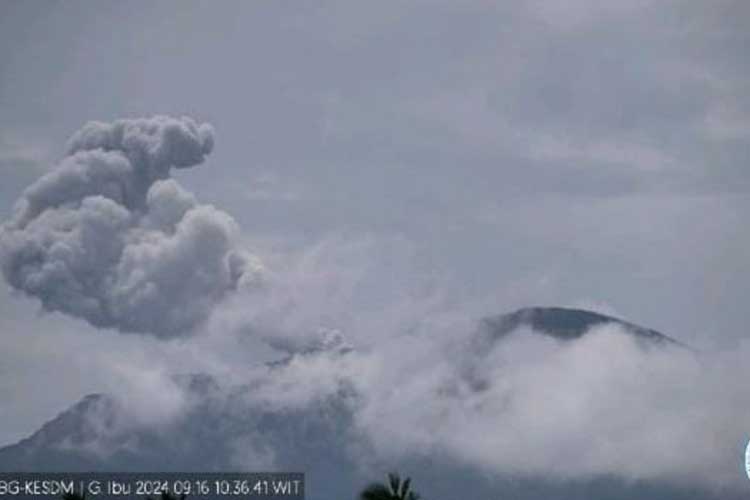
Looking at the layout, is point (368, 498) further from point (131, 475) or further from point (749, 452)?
point (131, 475)

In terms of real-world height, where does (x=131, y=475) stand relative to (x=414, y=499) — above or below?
above

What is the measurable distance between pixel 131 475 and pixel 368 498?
92.9 m

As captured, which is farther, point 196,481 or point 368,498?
point 196,481

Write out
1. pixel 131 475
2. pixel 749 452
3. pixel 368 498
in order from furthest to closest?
pixel 131 475
pixel 749 452
pixel 368 498

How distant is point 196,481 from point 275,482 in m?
11.5

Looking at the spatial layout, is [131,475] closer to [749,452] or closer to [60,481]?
[60,481]

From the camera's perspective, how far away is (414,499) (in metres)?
108

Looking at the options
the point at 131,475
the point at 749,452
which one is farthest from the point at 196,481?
the point at 749,452

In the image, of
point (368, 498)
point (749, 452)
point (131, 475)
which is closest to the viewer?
point (368, 498)

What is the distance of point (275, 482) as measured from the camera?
638 ft

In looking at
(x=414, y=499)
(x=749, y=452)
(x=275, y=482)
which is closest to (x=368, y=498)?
(x=414, y=499)

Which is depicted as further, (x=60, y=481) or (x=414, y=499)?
(x=60, y=481)

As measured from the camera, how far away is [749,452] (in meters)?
151

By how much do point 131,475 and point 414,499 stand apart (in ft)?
308
